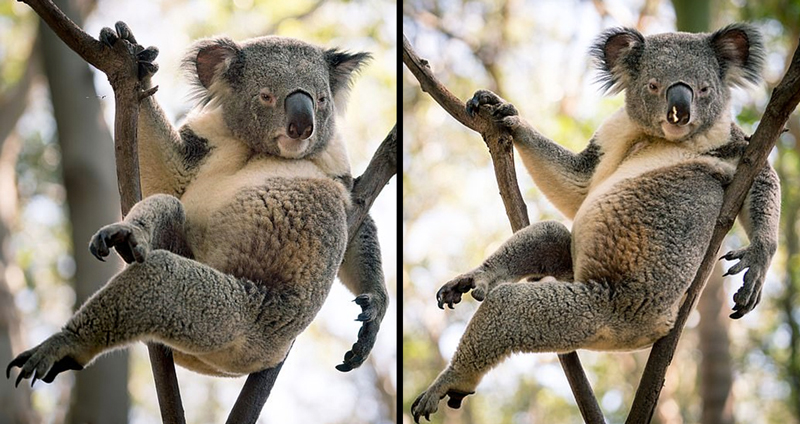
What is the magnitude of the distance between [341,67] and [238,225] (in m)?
0.88

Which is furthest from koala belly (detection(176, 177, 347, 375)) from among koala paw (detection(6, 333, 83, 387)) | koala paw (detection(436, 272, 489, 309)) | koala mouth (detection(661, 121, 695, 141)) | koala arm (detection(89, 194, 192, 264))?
koala mouth (detection(661, 121, 695, 141))

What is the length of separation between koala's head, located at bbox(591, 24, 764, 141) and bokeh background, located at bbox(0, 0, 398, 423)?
3.93 feet

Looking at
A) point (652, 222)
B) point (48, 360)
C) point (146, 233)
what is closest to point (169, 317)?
point (146, 233)

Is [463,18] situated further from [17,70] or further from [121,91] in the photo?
[121,91]

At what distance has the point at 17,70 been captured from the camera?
9773 mm

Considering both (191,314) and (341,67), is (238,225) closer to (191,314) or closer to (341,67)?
(191,314)

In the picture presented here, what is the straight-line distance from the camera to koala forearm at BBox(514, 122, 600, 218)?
3.83 metres

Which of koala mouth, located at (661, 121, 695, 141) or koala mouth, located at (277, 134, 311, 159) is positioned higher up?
koala mouth, located at (277, 134, 311, 159)

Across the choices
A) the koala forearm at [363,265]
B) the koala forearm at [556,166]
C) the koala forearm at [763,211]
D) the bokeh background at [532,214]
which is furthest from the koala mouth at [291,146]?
the bokeh background at [532,214]

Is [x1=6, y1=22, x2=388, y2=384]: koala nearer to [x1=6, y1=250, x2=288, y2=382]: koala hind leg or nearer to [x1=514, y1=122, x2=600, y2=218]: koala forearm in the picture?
[x1=6, y1=250, x2=288, y2=382]: koala hind leg

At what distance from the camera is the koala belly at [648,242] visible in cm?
323

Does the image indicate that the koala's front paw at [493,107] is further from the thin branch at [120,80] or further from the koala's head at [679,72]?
the thin branch at [120,80]

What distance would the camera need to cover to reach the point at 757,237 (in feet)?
10.6

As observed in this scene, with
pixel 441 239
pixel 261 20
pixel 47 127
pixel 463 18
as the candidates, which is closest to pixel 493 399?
pixel 441 239
